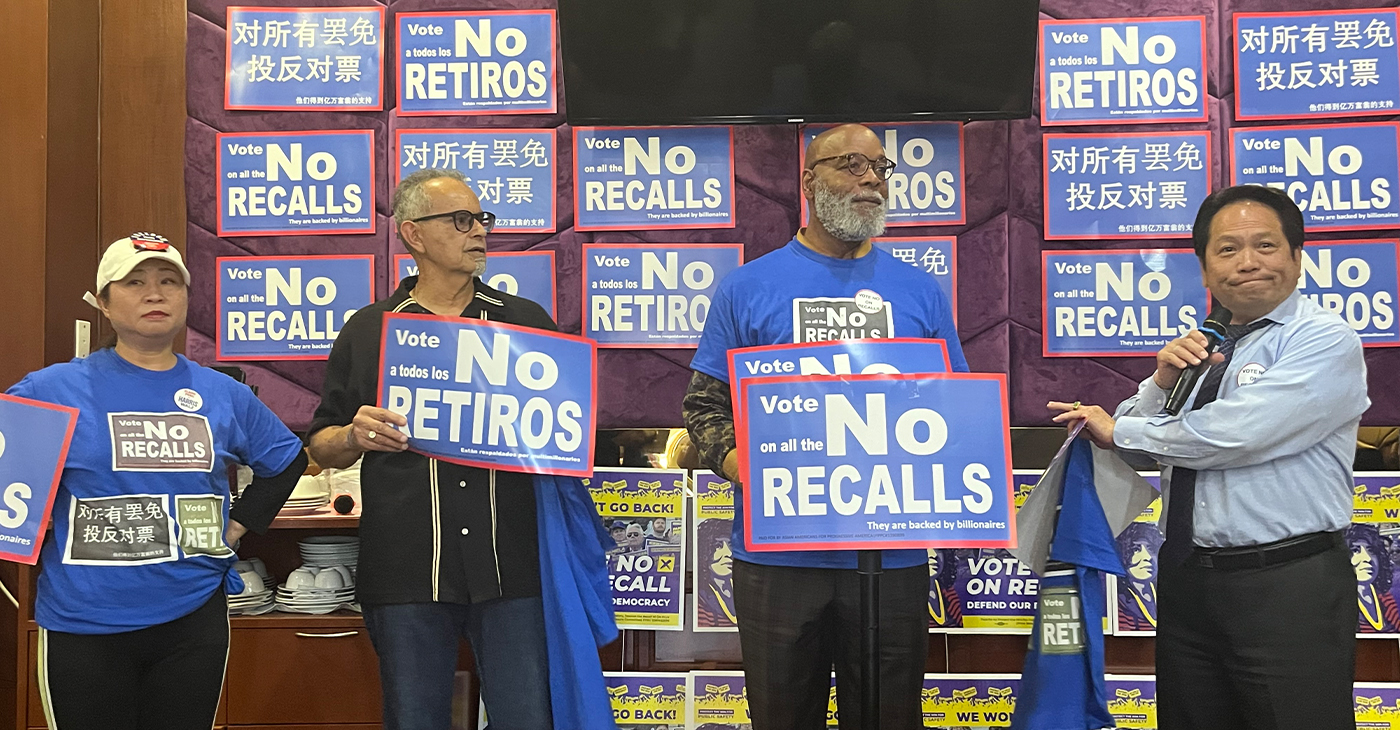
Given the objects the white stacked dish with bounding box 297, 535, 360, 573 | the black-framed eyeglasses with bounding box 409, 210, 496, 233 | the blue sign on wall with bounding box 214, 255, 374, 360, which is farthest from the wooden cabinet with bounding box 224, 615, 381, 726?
the black-framed eyeglasses with bounding box 409, 210, 496, 233

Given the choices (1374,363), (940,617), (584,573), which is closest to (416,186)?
(584,573)

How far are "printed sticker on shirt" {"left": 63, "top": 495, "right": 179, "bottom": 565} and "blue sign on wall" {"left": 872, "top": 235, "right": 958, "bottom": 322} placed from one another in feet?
7.79

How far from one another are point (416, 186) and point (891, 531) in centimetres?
149

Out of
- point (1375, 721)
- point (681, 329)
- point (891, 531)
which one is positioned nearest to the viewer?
point (891, 531)

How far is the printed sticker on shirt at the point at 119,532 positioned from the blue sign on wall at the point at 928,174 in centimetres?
245

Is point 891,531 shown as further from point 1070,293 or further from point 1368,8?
point 1368,8

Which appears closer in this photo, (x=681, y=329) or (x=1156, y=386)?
(x=1156, y=386)

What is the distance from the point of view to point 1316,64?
3621 millimetres

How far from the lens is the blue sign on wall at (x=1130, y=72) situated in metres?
3.64

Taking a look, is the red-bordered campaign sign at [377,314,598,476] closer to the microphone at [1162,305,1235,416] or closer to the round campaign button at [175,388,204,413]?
the round campaign button at [175,388,204,413]

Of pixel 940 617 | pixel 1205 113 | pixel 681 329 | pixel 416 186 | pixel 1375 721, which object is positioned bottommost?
pixel 1375 721

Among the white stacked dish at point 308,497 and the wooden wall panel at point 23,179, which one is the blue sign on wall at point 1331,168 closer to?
the white stacked dish at point 308,497

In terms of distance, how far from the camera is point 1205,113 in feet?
11.9

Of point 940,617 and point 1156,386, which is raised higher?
point 1156,386
